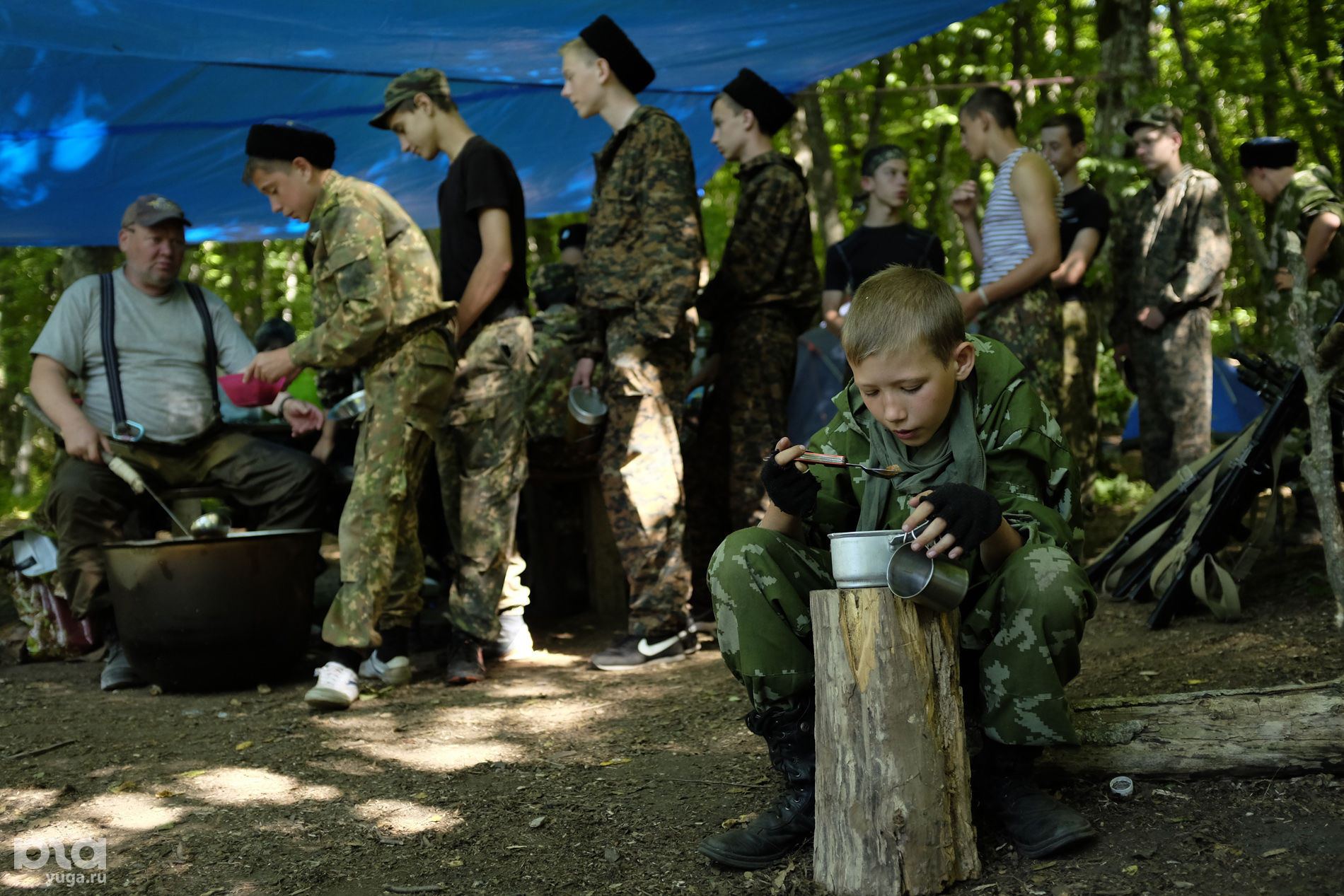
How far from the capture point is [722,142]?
5.24 meters

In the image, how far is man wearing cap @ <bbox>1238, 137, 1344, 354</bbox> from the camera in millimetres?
5113

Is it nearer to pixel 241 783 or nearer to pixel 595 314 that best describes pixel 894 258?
pixel 595 314

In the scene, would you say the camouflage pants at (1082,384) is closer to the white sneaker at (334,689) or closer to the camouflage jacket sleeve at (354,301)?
the camouflage jacket sleeve at (354,301)

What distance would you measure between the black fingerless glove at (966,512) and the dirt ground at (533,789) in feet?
2.28

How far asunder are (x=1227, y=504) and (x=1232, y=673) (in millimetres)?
1020

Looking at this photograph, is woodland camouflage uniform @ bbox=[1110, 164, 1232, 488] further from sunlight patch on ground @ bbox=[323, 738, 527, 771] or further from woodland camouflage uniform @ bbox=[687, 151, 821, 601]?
sunlight patch on ground @ bbox=[323, 738, 527, 771]

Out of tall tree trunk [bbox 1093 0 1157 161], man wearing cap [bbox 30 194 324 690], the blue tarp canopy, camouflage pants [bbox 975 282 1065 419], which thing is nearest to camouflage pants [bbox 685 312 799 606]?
camouflage pants [bbox 975 282 1065 419]

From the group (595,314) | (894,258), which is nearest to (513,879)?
(595,314)

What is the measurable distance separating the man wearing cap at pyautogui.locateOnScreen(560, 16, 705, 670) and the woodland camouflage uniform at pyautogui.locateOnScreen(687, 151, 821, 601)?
0.39 metres

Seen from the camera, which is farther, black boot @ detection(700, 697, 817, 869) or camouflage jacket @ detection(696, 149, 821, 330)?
camouflage jacket @ detection(696, 149, 821, 330)

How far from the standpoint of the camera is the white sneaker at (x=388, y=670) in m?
4.32

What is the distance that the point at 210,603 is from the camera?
4.17 metres

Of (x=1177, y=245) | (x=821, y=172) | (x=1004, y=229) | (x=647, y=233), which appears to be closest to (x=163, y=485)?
(x=647, y=233)

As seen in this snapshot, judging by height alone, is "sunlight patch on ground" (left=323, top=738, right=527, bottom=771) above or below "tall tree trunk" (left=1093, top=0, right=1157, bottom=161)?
below
